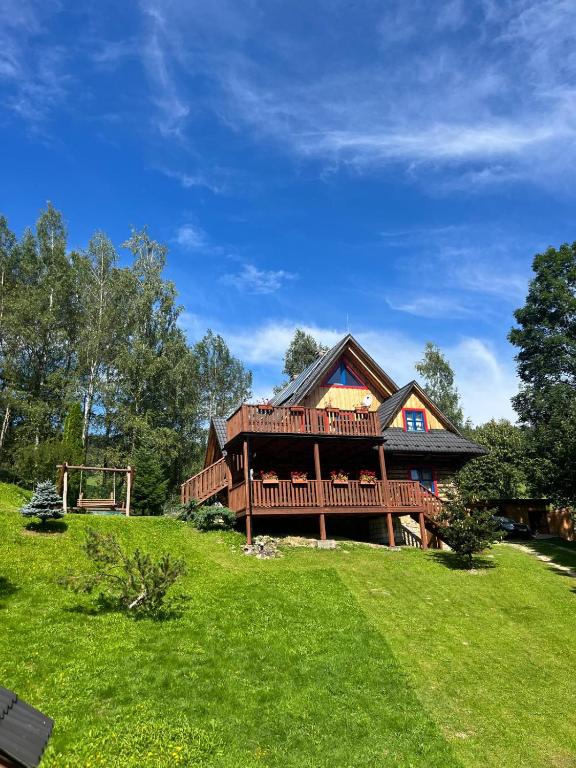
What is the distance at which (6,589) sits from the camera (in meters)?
12.8

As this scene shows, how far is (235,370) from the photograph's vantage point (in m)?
51.2

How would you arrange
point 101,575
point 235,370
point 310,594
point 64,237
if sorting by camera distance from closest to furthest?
point 101,575 → point 310,594 → point 64,237 → point 235,370

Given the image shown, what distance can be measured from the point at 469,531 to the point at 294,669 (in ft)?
34.0

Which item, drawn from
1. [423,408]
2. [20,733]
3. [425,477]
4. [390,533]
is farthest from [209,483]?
[20,733]

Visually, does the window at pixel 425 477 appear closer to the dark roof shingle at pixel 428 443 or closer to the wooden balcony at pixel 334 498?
the dark roof shingle at pixel 428 443

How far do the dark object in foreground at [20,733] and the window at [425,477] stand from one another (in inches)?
938

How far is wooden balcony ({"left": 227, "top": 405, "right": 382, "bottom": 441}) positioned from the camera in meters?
21.0

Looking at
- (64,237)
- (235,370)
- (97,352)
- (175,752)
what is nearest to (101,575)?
(175,752)

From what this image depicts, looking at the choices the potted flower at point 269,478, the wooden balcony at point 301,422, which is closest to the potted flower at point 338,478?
the wooden balcony at point 301,422

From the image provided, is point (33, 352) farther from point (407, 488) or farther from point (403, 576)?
point (403, 576)

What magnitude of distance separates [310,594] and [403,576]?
159 inches

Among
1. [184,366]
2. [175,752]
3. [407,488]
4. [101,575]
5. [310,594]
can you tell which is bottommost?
[175,752]

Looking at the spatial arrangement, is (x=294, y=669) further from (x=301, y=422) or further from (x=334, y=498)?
(x=301, y=422)

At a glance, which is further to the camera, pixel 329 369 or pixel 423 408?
pixel 423 408
